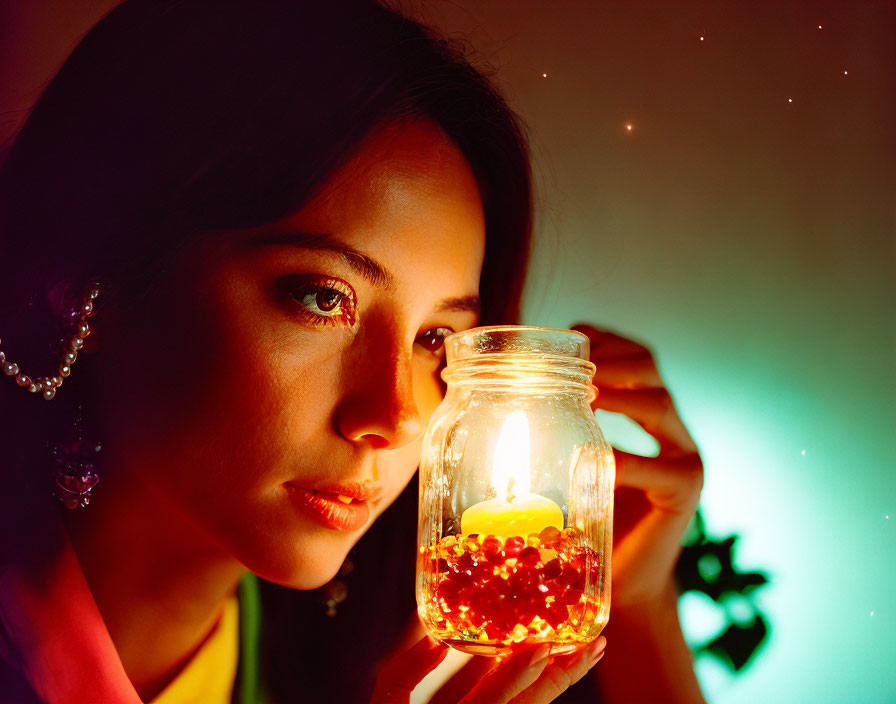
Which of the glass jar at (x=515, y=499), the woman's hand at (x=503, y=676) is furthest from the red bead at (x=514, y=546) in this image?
the woman's hand at (x=503, y=676)

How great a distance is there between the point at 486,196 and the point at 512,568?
421 mm

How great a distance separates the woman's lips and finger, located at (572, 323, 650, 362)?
32cm

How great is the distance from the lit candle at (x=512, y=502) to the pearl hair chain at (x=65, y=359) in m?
0.39

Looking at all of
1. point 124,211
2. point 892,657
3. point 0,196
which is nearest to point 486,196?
point 124,211

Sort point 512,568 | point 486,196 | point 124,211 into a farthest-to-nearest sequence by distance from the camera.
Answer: point 486,196 → point 124,211 → point 512,568

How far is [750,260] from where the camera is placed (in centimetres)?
93

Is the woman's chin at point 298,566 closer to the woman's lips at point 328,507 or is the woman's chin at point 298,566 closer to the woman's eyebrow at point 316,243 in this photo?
the woman's lips at point 328,507

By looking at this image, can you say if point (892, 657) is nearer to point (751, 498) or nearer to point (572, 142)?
point (751, 498)

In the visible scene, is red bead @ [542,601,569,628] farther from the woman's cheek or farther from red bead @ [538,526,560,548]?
the woman's cheek

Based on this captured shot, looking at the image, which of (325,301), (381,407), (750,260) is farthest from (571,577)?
(750,260)

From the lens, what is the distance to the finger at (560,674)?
718 millimetres

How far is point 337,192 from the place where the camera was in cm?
74

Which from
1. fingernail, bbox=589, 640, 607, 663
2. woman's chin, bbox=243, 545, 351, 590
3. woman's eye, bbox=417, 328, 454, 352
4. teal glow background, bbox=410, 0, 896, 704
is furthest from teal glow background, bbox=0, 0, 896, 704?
woman's chin, bbox=243, 545, 351, 590

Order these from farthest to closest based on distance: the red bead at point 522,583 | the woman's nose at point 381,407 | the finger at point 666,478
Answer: the finger at point 666,478
the woman's nose at point 381,407
the red bead at point 522,583
